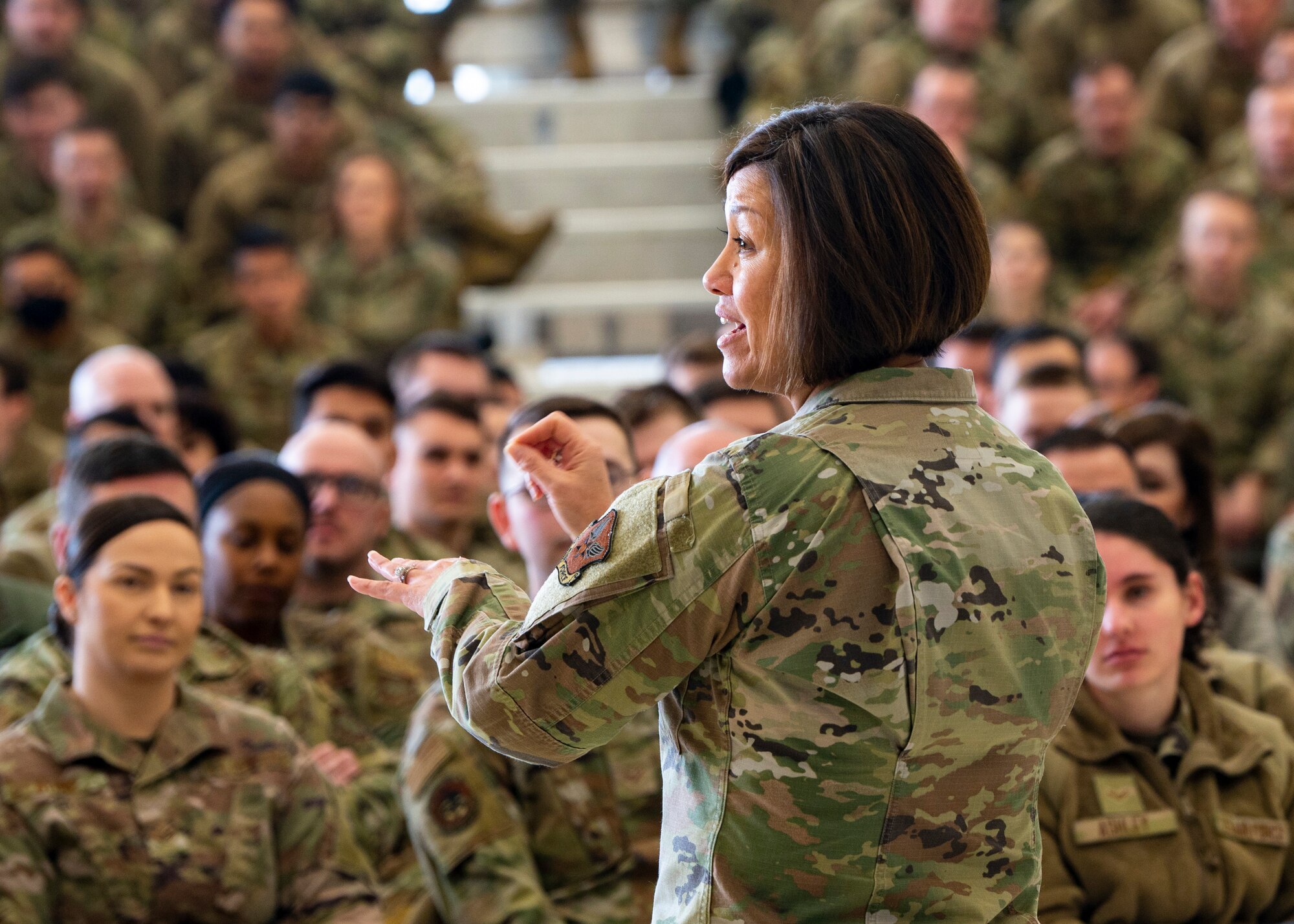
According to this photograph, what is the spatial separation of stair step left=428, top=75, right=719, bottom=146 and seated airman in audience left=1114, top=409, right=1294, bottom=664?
425cm

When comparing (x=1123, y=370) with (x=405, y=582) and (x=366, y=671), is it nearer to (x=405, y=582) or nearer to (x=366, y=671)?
(x=366, y=671)

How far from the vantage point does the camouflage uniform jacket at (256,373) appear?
5043 mm

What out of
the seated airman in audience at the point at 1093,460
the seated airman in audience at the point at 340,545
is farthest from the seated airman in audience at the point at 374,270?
the seated airman in audience at the point at 1093,460

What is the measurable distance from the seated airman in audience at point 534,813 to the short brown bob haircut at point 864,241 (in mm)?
932

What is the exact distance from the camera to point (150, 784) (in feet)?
6.79

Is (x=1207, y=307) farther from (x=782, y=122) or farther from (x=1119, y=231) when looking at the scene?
(x=782, y=122)

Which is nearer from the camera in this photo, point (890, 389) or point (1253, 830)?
point (890, 389)

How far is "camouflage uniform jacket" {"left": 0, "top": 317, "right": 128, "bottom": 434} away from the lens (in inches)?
195

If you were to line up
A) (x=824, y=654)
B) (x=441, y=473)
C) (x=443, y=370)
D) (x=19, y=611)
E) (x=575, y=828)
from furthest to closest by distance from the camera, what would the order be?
(x=443, y=370), (x=441, y=473), (x=19, y=611), (x=575, y=828), (x=824, y=654)

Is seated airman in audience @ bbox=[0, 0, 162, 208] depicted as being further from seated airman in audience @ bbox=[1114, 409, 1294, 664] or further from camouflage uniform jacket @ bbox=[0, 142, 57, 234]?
seated airman in audience @ bbox=[1114, 409, 1294, 664]

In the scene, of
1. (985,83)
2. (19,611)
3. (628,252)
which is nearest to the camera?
(19,611)

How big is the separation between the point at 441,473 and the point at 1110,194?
3.53 m

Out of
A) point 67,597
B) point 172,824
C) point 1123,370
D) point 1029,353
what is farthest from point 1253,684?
point 1123,370

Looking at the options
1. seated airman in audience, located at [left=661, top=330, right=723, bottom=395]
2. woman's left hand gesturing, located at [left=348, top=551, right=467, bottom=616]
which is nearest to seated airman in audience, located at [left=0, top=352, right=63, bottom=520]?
seated airman in audience, located at [left=661, top=330, right=723, bottom=395]
